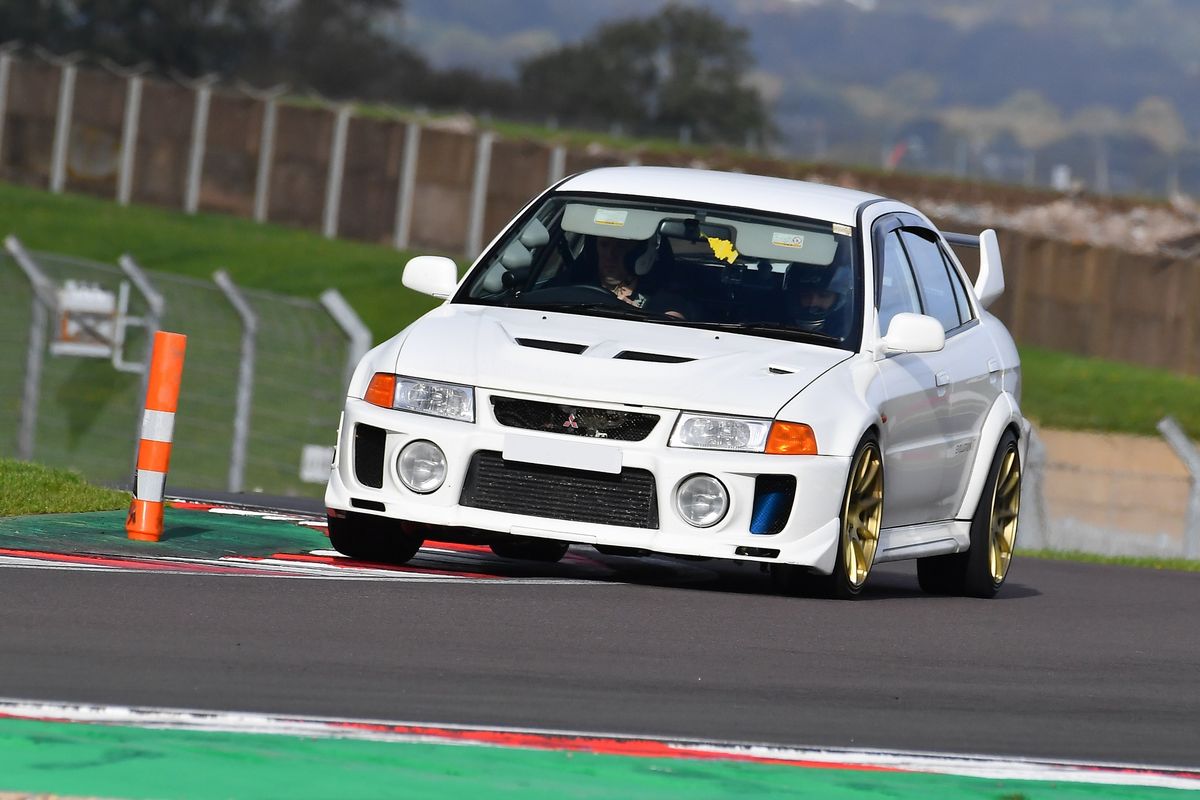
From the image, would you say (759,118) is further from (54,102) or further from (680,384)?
(680,384)

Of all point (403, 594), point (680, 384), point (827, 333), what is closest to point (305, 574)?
point (403, 594)

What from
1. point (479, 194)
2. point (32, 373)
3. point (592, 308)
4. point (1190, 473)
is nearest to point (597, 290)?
point (592, 308)

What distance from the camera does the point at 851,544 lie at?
9.50 m

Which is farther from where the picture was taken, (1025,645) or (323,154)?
(323,154)

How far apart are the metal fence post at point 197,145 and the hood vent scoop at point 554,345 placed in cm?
3480

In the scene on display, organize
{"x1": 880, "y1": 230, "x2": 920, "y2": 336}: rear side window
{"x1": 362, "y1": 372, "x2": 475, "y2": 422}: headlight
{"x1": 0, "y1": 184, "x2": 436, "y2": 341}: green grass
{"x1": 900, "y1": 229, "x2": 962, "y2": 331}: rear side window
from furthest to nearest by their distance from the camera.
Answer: {"x1": 0, "y1": 184, "x2": 436, "y2": 341}: green grass → {"x1": 900, "y1": 229, "x2": 962, "y2": 331}: rear side window → {"x1": 880, "y1": 230, "x2": 920, "y2": 336}: rear side window → {"x1": 362, "y1": 372, "x2": 475, "y2": 422}: headlight

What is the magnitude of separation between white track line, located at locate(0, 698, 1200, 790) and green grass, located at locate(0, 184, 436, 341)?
93.4 ft

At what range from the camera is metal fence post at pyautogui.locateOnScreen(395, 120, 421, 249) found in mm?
41156

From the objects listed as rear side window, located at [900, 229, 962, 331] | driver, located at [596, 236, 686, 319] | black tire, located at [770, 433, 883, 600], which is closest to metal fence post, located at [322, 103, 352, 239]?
rear side window, located at [900, 229, 962, 331]

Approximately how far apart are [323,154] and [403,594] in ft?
112

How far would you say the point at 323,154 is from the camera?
4228 centimetres

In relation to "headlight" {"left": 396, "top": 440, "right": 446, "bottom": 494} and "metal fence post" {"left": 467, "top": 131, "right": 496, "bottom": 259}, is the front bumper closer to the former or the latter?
"headlight" {"left": 396, "top": 440, "right": 446, "bottom": 494}

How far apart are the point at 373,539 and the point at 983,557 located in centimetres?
280

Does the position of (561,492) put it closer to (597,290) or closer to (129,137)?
(597,290)
